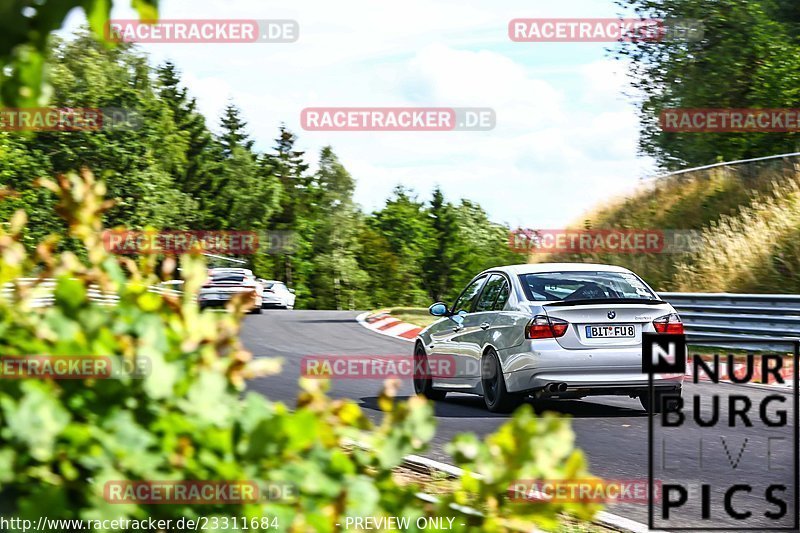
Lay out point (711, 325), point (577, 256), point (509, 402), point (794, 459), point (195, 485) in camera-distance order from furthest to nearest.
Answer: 1. point (577, 256)
2. point (711, 325)
3. point (509, 402)
4. point (794, 459)
5. point (195, 485)

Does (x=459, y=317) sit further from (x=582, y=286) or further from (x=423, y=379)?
(x=582, y=286)

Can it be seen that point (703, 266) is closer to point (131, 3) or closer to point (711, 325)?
point (711, 325)

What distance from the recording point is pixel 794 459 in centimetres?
809

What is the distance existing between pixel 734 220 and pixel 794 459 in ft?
56.3

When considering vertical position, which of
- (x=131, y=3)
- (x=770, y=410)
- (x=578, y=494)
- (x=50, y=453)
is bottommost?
(x=770, y=410)

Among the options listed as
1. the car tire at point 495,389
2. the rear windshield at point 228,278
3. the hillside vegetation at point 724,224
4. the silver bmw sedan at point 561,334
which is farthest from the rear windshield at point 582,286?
the rear windshield at point 228,278

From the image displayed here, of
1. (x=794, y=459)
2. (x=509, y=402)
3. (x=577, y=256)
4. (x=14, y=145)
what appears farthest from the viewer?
(x=14, y=145)

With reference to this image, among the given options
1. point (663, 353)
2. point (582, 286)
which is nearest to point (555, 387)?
point (663, 353)

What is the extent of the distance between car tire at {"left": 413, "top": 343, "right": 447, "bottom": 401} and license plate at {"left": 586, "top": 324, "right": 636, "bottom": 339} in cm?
280

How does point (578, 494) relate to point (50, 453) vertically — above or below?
below

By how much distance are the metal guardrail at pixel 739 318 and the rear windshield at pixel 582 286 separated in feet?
17.9

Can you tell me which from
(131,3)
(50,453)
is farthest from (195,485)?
(131,3)

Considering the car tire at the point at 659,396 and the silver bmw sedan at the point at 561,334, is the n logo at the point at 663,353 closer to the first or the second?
the silver bmw sedan at the point at 561,334

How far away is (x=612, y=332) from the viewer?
10227 mm
